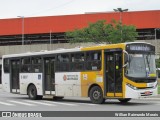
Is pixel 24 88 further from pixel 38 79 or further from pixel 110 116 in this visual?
pixel 110 116

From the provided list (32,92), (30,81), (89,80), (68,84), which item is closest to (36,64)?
(30,81)

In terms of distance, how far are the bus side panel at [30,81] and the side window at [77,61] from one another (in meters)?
3.34

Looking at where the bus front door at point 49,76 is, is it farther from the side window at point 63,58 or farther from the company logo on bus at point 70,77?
the company logo on bus at point 70,77

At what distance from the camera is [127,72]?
2162 cm

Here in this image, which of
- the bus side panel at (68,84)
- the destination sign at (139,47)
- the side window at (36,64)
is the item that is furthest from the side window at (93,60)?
the side window at (36,64)

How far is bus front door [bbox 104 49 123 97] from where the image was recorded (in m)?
22.0

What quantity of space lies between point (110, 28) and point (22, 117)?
3376cm

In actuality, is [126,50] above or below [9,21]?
below

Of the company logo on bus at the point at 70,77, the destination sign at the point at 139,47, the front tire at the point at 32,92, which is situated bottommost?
the front tire at the point at 32,92

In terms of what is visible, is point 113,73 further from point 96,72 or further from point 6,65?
point 6,65

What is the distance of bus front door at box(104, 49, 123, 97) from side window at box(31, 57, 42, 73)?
234 inches

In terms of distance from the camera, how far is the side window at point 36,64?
27089mm

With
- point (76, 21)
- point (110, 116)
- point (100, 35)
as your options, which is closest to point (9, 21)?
point (76, 21)

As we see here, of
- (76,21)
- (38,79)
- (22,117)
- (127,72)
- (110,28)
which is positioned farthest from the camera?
(76,21)
